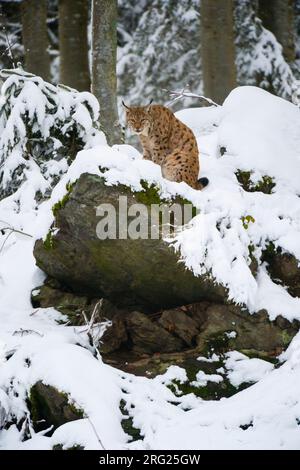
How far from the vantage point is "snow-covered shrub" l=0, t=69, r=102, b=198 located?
6.72 meters

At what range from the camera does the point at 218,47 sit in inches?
383

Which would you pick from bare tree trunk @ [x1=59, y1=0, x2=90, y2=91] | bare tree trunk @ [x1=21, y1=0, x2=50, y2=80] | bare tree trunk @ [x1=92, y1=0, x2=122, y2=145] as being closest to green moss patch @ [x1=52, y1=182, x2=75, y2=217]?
bare tree trunk @ [x1=92, y1=0, x2=122, y2=145]

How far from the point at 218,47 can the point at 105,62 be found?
2.65m

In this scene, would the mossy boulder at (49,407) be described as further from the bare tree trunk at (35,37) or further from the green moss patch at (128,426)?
the bare tree trunk at (35,37)

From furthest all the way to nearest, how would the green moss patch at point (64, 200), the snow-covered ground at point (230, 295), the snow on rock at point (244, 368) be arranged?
the green moss patch at point (64, 200) → the snow on rock at point (244, 368) → the snow-covered ground at point (230, 295)

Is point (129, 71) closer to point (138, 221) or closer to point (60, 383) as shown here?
point (138, 221)

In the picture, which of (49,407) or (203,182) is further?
(203,182)

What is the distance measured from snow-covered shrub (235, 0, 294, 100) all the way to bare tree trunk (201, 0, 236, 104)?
194cm

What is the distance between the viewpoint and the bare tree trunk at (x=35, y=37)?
1062 centimetres

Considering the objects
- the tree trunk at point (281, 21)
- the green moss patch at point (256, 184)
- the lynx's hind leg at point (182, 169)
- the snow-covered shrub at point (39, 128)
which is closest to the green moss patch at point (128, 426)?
the lynx's hind leg at point (182, 169)

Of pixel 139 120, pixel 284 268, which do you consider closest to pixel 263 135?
pixel 139 120

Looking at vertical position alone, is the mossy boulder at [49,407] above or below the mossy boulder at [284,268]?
below

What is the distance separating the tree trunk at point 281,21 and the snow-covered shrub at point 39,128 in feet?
19.9

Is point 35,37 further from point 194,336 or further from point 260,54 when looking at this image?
point 194,336
